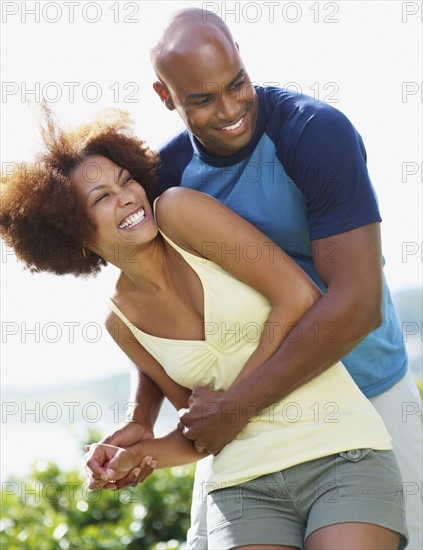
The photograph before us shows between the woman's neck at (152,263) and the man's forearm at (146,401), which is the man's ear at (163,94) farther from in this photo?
the man's forearm at (146,401)

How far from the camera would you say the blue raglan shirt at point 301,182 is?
3.06 meters

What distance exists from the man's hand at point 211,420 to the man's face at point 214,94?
86cm

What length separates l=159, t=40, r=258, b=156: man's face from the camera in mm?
3123

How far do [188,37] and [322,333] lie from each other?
3.48 feet

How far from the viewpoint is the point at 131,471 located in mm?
3188

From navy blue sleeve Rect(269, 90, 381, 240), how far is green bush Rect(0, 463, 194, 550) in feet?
7.42

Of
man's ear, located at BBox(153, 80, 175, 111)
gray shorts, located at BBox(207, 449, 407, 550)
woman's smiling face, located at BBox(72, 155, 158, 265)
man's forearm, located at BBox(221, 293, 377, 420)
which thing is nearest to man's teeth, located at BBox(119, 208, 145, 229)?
woman's smiling face, located at BBox(72, 155, 158, 265)

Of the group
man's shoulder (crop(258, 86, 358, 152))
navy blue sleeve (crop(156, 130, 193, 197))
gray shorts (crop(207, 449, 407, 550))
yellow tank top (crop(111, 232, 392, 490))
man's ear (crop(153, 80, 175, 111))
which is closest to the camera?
gray shorts (crop(207, 449, 407, 550))

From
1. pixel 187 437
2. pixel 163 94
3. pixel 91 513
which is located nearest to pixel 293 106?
pixel 163 94

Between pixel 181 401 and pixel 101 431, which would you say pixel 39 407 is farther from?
pixel 181 401

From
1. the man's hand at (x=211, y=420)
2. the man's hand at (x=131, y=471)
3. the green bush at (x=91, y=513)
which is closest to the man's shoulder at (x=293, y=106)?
the man's hand at (x=211, y=420)

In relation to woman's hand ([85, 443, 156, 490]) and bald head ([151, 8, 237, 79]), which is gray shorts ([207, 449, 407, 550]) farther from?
bald head ([151, 8, 237, 79])

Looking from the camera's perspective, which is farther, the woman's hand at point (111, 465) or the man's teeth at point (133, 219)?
the man's teeth at point (133, 219)

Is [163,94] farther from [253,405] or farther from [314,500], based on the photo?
[314,500]
